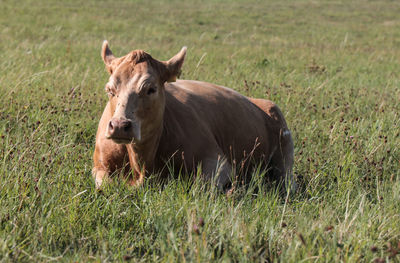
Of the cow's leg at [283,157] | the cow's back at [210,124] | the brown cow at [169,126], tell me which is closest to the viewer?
the brown cow at [169,126]

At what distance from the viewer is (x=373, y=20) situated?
22906 millimetres

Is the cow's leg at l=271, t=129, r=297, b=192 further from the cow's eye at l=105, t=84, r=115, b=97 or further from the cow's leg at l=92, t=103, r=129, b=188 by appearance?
the cow's eye at l=105, t=84, r=115, b=97

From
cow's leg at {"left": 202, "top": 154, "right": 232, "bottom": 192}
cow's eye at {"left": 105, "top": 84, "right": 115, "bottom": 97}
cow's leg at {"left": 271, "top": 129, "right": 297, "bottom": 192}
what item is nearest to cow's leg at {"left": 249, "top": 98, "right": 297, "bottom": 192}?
cow's leg at {"left": 271, "top": 129, "right": 297, "bottom": 192}

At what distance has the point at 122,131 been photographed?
3.36 meters

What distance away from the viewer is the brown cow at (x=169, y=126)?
12.0 ft

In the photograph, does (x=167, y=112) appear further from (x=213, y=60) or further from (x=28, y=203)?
(x=213, y=60)

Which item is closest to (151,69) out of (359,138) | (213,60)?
(359,138)

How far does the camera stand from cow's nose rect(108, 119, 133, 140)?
3350mm

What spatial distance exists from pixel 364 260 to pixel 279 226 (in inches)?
21.4

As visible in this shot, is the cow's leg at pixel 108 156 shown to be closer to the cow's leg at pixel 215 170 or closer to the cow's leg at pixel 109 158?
the cow's leg at pixel 109 158

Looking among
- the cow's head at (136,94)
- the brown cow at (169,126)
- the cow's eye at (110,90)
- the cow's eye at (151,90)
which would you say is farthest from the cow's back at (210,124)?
the cow's eye at (110,90)

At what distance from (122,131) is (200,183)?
89 centimetres

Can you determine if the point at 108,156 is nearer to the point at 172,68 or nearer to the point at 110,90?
the point at 110,90

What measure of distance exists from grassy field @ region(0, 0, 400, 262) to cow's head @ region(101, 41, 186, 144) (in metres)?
0.42
